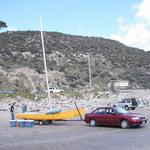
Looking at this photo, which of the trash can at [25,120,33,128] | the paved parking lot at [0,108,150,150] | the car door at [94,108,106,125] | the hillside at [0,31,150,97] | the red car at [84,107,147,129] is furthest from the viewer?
the hillside at [0,31,150,97]

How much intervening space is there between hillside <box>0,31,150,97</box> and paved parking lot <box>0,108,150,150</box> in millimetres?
47325

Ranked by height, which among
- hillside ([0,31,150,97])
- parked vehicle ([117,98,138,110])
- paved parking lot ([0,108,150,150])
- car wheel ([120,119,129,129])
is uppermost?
hillside ([0,31,150,97])

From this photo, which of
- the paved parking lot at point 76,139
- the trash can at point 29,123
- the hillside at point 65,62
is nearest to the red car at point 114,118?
the paved parking lot at point 76,139

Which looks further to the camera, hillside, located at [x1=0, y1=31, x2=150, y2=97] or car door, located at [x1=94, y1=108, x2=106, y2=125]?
hillside, located at [x1=0, y1=31, x2=150, y2=97]

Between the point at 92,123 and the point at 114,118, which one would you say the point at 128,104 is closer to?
the point at 92,123

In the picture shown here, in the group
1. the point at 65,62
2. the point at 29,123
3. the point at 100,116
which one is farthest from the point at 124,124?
the point at 65,62

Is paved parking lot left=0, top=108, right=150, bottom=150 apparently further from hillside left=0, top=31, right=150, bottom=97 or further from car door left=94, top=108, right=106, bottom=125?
hillside left=0, top=31, right=150, bottom=97

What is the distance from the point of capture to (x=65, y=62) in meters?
101

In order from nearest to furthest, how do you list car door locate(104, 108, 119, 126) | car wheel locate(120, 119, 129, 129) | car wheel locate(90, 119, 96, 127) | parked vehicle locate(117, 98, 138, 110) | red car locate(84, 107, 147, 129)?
red car locate(84, 107, 147, 129) → car wheel locate(120, 119, 129, 129) → car door locate(104, 108, 119, 126) → car wheel locate(90, 119, 96, 127) → parked vehicle locate(117, 98, 138, 110)

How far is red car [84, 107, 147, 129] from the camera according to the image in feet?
85.9

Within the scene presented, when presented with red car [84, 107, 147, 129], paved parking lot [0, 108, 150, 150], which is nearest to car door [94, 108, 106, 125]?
red car [84, 107, 147, 129]

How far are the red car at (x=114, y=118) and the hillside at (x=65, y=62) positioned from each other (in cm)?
4439

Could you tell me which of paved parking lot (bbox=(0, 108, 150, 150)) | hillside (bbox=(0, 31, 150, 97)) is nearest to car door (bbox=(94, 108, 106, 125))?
paved parking lot (bbox=(0, 108, 150, 150))

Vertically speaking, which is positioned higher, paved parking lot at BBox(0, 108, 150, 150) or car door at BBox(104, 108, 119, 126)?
car door at BBox(104, 108, 119, 126)
